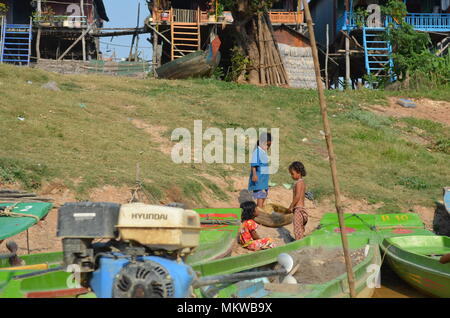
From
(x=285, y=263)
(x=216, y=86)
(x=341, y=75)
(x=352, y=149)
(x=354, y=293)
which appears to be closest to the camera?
(x=354, y=293)

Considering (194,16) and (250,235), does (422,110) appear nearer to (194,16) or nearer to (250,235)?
(194,16)

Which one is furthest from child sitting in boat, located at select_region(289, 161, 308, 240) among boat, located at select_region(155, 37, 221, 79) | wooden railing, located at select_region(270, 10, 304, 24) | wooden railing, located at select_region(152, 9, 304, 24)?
wooden railing, located at select_region(270, 10, 304, 24)

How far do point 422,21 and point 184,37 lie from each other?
1065 cm

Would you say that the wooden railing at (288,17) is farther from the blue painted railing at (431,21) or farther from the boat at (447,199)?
the boat at (447,199)

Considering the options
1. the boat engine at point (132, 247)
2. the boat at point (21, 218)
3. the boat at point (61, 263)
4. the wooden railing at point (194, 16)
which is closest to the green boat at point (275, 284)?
the boat at point (61, 263)

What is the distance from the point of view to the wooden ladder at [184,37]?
982 inches

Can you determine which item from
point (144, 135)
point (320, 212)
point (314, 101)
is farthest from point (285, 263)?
point (314, 101)

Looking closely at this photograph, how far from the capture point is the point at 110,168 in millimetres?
10594

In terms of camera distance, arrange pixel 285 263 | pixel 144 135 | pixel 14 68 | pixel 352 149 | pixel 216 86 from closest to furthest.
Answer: pixel 285 263 < pixel 144 135 < pixel 352 149 < pixel 14 68 < pixel 216 86

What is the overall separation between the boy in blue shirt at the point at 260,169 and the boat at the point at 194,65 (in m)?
12.9
